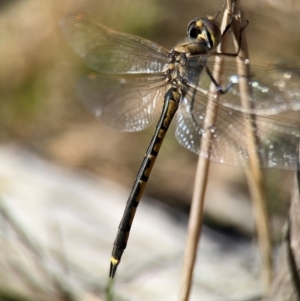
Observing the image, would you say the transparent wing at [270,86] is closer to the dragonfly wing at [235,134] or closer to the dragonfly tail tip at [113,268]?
the dragonfly wing at [235,134]

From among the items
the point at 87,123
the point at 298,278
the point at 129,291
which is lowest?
the point at 298,278

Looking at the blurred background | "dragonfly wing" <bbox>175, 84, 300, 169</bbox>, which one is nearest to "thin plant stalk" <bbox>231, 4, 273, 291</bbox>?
"dragonfly wing" <bbox>175, 84, 300, 169</bbox>

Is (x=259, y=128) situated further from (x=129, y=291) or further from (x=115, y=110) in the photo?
(x=129, y=291)

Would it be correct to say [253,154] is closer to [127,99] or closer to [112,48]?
[127,99]

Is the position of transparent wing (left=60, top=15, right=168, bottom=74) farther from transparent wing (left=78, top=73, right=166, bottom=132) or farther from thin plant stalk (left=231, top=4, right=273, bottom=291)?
thin plant stalk (left=231, top=4, right=273, bottom=291)

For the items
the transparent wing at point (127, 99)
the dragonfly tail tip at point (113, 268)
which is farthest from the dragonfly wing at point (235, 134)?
the dragonfly tail tip at point (113, 268)

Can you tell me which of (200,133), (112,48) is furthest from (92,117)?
(200,133)

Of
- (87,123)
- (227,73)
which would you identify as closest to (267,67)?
(227,73)
